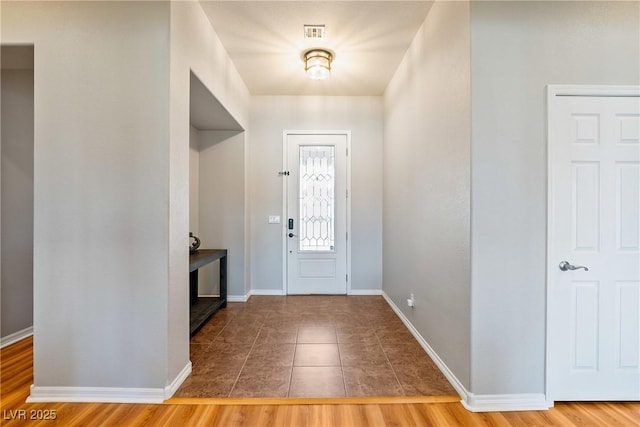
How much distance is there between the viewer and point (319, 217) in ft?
14.3

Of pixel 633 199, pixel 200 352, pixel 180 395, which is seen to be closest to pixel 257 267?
pixel 200 352

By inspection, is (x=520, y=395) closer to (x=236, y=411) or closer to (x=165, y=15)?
(x=236, y=411)

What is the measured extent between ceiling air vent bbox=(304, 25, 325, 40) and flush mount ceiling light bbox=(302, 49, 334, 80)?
0.24 metres

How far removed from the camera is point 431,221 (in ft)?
8.21

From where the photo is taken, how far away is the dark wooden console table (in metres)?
2.95

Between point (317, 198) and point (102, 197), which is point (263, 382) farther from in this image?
point (317, 198)

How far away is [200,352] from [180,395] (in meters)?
0.61

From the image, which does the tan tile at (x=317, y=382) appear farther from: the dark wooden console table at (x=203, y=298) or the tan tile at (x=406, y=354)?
the dark wooden console table at (x=203, y=298)

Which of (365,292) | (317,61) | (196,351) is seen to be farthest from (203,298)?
(317,61)

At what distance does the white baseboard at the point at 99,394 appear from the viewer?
1910 millimetres

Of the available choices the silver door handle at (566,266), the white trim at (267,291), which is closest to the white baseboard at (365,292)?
the white trim at (267,291)

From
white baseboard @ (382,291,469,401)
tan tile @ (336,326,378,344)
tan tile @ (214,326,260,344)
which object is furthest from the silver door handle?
tan tile @ (214,326,260,344)

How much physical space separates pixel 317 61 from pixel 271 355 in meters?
2.92

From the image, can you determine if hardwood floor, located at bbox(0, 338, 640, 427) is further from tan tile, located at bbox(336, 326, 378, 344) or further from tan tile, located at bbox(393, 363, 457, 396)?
tan tile, located at bbox(336, 326, 378, 344)
